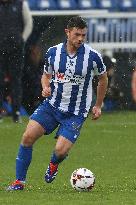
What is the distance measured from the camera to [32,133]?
A: 35.0 ft

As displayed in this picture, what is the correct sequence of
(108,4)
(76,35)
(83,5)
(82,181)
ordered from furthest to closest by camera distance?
(108,4), (83,5), (76,35), (82,181)

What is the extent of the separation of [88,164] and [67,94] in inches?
98.6

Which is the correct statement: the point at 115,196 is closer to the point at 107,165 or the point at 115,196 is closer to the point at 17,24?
the point at 107,165

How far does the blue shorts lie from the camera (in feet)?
35.3

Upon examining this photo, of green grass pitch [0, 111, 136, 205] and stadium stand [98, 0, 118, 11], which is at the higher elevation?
green grass pitch [0, 111, 136, 205]

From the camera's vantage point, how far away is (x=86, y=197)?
32.4 feet

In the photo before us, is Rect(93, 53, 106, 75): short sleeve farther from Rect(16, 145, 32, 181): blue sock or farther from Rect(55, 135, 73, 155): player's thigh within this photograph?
Rect(16, 145, 32, 181): blue sock

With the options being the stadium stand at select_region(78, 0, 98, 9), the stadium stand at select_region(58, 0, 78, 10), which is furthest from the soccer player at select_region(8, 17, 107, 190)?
the stadium stand at select_region(78, 0, 98, 9)

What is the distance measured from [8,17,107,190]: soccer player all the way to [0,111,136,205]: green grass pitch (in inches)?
20.6

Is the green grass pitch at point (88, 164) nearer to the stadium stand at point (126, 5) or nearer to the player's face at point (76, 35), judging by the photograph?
the player's face at point (76, 35)

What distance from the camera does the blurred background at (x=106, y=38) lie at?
68.4 ft

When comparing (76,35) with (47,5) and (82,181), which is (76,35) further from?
(47,5)

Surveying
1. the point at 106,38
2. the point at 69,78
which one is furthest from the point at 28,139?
the point at 106,38

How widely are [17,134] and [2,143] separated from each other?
1.01 m
